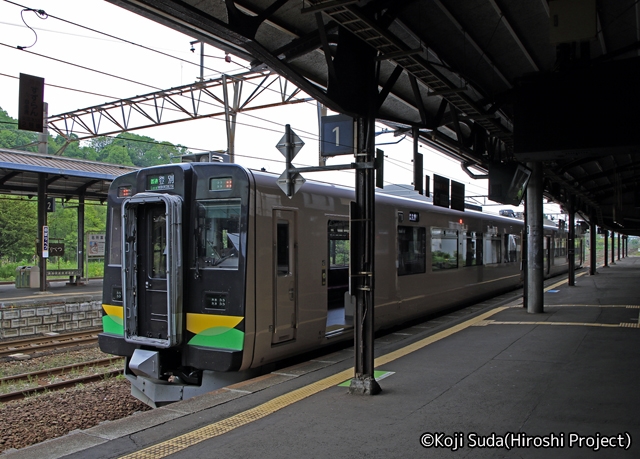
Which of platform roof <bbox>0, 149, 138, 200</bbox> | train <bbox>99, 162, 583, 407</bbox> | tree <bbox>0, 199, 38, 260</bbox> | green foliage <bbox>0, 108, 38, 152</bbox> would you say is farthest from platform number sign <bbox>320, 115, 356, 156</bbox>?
tree <bbox>0, 199, 38, 260</bbox>

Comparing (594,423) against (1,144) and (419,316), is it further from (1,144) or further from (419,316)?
(1,144)

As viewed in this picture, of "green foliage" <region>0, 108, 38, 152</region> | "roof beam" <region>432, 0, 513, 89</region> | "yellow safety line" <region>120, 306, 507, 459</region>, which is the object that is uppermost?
"green foliage" <region>0, 108, 38, 152</region>

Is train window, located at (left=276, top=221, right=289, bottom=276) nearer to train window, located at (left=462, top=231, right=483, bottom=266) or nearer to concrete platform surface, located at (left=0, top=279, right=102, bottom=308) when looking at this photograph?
train window, located at (left=462, top=231, right=483, bottom=266)

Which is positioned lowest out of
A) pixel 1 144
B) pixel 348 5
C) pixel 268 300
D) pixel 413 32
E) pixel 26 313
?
pixel 26 313

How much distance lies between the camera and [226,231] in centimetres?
637

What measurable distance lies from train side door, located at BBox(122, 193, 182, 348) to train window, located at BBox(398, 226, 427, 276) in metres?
4.84

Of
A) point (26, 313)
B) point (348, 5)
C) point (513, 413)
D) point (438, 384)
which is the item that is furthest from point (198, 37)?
point (26, 313)

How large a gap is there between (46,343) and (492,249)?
476 inches

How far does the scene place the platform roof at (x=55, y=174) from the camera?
17.2 meters

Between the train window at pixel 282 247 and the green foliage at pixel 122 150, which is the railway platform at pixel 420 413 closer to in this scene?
the train window at pixel 282 247

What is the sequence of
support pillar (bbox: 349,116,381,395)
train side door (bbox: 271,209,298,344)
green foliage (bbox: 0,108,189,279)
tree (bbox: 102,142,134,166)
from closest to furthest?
support pillar (bbox: 349,116,381,395) → train side door (bbox: 271,209,298,344) → green foliage (bbox: 0,108,189,279) → tree (bbox: 102,142,134,166)

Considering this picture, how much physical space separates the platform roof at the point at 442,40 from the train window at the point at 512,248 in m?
8.03

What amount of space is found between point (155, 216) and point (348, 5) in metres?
3.46

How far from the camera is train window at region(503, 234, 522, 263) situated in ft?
57.9
